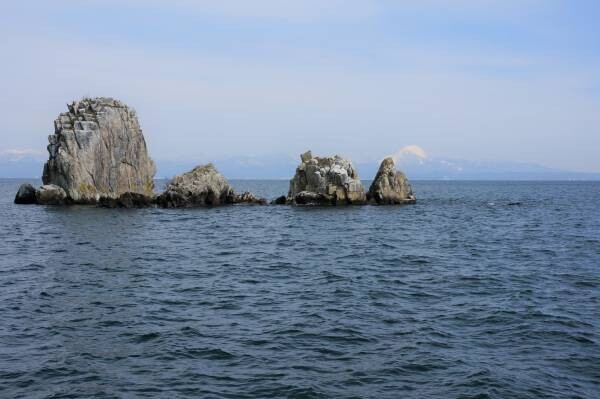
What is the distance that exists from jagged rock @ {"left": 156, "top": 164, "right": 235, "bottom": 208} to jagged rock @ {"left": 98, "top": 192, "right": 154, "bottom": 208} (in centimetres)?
157

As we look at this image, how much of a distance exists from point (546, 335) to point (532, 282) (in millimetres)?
9033

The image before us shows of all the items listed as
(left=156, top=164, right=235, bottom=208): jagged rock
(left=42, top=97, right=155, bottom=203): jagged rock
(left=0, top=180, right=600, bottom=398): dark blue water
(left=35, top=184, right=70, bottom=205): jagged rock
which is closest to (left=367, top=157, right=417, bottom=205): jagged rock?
(left=156, top=164, right=235, bottom=208): jagged rock

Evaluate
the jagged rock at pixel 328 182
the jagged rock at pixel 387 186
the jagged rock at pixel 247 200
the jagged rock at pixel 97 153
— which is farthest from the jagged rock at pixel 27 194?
the jagged rock at pixel 387 186

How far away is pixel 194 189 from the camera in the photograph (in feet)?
253

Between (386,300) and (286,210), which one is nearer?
(386,300)

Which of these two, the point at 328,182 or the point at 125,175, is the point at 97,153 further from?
the point at 328,182

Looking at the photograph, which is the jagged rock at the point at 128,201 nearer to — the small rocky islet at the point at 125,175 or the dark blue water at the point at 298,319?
the small rocky islet at the point at 125,175

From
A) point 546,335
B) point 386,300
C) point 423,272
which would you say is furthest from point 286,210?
point 546,335

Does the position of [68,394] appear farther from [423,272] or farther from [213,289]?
[423,272]

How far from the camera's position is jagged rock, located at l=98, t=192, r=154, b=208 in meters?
73.1

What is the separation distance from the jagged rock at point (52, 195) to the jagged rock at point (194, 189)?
40.7 feet

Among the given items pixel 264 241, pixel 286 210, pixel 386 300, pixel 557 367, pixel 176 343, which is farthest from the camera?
pixel 286 210

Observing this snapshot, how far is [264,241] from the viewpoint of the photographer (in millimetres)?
44312

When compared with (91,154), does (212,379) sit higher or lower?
lower
